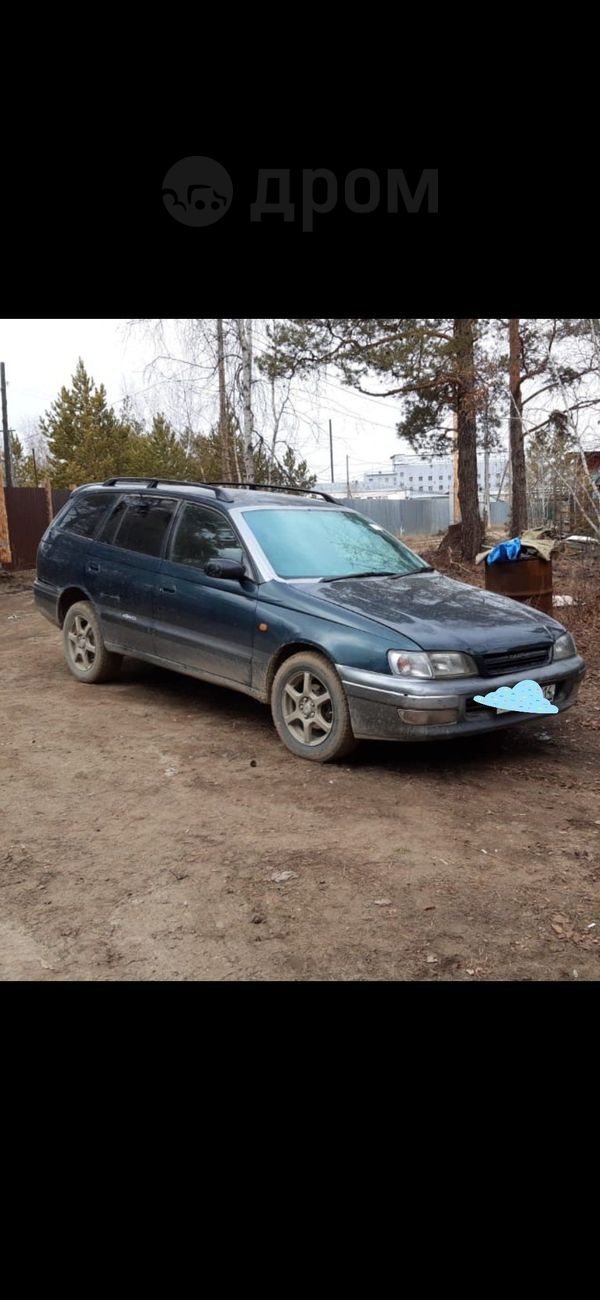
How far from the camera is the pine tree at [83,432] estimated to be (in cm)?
4219

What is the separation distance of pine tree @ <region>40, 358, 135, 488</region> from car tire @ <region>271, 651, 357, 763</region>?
38532mm

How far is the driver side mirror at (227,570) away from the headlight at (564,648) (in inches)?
82.4

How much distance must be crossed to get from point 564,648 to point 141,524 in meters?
3.42

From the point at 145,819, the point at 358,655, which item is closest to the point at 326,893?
the point at 145,819

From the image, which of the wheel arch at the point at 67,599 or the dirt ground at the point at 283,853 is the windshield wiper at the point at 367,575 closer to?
the dirt ground at the point at 283,853

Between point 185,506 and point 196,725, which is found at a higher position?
point 185,506

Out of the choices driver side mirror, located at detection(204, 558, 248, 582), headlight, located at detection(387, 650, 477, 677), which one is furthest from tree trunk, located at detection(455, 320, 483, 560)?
headlight, located at detection(387, 650, 477, 677)

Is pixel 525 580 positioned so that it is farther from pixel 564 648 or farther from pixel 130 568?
pixel 130 568

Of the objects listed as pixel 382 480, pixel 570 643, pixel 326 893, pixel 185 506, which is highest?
pixel 382 480

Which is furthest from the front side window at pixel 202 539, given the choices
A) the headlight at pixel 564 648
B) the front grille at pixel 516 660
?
the headlight at pixel 564 648

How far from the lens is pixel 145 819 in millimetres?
4477
